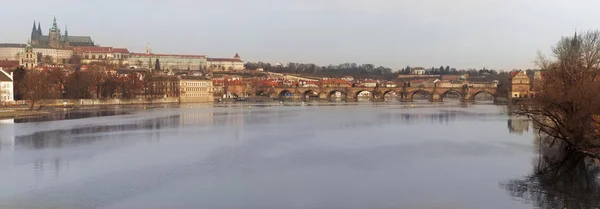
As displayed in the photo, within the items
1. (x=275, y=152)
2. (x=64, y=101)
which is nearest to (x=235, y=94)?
(x=64, y=101)

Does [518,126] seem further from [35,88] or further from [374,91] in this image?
[374,91]

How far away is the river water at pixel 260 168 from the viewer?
35.3ft

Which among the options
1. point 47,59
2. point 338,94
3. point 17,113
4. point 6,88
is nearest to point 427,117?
point 17,113

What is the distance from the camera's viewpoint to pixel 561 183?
12391mm

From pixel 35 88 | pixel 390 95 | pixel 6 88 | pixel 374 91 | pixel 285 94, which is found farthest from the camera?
pixel 390 95

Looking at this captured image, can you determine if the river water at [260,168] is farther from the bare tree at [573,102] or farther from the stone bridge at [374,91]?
the stone bridge at [374,91]

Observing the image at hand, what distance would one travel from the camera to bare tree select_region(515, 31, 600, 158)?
15.3 metres

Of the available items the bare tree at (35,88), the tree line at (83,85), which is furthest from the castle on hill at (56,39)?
the bare tree at (35,88)


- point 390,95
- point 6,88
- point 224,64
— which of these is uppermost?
point 224,64

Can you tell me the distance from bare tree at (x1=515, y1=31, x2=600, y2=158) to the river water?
50.8 inches

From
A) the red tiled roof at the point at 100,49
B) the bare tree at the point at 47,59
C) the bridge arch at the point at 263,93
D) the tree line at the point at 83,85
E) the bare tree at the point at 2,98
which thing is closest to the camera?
the bare tree at the point at 2,98

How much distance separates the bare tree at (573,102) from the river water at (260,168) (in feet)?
4.23

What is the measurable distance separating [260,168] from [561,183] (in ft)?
21.5

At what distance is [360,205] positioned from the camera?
10.4m
